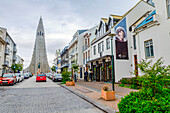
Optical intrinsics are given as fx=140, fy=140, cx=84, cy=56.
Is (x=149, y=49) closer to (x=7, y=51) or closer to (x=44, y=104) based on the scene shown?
(x=44, y=104)

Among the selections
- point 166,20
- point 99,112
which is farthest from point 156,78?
point 166,20

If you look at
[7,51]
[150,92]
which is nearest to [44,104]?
[150,92]

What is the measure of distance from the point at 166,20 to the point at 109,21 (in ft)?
33.8

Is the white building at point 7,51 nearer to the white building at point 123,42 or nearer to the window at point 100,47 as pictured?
the window at point 100,47

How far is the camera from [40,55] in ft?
377

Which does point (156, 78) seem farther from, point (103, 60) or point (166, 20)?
point (103, 60)

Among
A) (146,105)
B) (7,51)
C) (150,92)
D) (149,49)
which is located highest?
(7,51)

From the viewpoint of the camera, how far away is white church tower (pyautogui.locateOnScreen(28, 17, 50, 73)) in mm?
112000

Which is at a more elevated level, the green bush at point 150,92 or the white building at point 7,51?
the white building at point 7,51

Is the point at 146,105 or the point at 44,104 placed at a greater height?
the point at 146,105

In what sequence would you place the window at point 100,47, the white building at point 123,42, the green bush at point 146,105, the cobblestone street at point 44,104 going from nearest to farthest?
the green bush at point 146,105
the cobblestone street at point 44,104
the white building at point 123,42
the window at point 100,47

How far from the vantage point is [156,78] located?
439cm

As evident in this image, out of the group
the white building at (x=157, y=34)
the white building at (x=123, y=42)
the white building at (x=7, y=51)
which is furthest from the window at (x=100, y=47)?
the white building at (x=7, y=51)

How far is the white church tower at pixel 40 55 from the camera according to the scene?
11200cm
